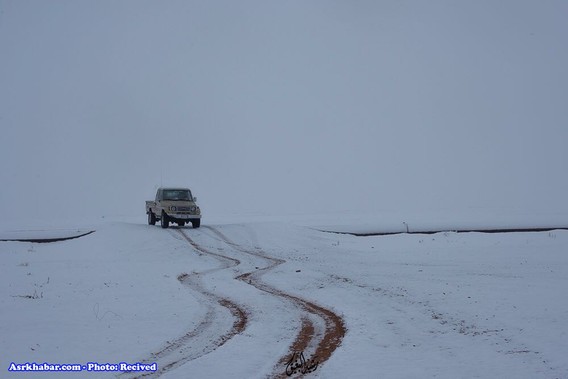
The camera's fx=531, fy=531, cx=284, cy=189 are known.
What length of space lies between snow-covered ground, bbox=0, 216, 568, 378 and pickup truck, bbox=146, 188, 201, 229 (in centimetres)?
847

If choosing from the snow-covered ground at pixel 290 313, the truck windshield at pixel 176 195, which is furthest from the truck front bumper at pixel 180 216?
the snow-covered ground at pixel 290 313

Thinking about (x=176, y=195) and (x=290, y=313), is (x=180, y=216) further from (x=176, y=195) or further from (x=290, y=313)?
(x=290, y=313)

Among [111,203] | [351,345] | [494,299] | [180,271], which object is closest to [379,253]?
[180,271]

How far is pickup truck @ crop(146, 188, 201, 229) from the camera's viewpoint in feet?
105

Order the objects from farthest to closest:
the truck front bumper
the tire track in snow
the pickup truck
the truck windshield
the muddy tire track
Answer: the truck windshield → the pickup truck → the truck front bumper → the muddy tire track → the tire track in snow

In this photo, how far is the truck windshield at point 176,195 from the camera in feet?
108

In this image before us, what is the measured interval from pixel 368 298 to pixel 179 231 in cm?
1880

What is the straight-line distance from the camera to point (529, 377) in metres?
7.51

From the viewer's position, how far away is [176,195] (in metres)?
33.2

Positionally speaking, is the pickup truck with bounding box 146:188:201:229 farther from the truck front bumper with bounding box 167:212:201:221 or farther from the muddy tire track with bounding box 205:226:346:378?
the muddy tire track with bounding box 205:226:346:378

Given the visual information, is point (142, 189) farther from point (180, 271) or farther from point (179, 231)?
point (180, 271)

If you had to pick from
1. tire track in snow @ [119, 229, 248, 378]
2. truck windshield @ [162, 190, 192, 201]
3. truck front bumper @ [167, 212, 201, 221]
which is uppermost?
truck windshield @ [162, 190, 192, 201]

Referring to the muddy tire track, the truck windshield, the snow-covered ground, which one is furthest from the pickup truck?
the muddy tire track

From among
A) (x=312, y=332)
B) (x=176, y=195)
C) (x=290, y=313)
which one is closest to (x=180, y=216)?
(x=176, y=195)
